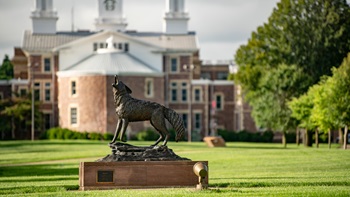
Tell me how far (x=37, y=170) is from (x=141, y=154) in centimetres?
1377

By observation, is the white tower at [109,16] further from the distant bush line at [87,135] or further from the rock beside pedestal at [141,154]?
the rock beside pedestal at [141,154]

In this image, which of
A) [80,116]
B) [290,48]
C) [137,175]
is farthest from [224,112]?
[137,175]

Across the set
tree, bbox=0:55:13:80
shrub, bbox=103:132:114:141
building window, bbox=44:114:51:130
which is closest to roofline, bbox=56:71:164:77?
building window, bbox=44:114:51:130

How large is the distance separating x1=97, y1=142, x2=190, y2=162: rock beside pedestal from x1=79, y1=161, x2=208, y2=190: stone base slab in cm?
31

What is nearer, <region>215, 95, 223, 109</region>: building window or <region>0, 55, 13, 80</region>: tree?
<region>215, 95, 223, 109</region>: building window

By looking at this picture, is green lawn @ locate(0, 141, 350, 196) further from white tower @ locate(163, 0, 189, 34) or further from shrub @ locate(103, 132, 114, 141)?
white tower @ locate(163, 0, 189, 34)

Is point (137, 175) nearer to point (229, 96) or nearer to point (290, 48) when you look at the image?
point (290, 48)

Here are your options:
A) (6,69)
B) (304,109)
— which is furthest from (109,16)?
(304,109)

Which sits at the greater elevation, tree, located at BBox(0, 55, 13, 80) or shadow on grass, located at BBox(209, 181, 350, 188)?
tree, located at BBox(0, 55, 13, 80)

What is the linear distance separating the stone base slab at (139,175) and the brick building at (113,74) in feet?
184

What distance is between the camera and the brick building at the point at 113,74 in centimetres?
9125

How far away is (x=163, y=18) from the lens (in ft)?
340

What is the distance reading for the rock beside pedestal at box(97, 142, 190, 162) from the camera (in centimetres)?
3288

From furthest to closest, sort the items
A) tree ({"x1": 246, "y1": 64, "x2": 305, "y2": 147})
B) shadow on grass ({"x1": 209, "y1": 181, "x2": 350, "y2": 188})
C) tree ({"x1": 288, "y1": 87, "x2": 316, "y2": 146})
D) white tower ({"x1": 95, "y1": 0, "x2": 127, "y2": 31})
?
white tower ({"x1": 95, "y1": 0, "x2": 127, "y2": 31})
tree ({"x1": 246, "y1": 64, "x2": 305, "y2": 147})
tree ({"x1": 288, "y1": 87, "x2": 316, "y2": 146})
shadow on grass ({"x1": 209, "y1": 181, "x2": 350, "y2": 188})
